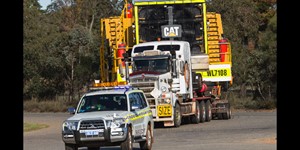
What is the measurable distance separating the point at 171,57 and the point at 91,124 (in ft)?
44.8

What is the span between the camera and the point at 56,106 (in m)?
58.8

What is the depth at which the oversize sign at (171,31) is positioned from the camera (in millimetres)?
39344

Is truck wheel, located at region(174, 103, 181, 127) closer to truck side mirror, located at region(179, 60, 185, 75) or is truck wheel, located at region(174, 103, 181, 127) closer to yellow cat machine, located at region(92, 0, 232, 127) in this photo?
yellow cat machine, located at region(92, 0, 232, 127)

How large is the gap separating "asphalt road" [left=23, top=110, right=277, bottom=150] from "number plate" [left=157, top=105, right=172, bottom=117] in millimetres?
669

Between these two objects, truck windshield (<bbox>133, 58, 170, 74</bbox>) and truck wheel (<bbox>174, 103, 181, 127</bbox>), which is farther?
truck windshield (<bbox>133, 58, 170, 74</bbox>)

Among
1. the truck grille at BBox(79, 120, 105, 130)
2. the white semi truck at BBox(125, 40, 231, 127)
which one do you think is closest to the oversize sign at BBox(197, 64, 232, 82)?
the white semi truck at BBox(125, 40, 231, 127)

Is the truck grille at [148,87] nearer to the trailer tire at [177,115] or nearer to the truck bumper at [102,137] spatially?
the trailer tire at [177,115]

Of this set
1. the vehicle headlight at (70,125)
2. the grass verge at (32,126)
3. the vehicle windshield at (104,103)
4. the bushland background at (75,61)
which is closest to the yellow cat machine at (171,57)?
the grass verge at (32,126)

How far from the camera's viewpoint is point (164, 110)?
35.2 metres

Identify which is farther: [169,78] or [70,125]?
[169,78]

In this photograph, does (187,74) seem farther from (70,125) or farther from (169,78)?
(70,125)

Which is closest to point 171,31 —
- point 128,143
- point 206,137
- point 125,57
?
point 125,57

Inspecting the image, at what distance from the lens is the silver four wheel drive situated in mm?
22844
